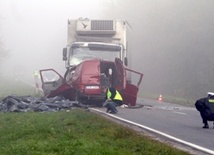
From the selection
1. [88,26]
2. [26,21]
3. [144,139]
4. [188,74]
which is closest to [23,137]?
[144,139]

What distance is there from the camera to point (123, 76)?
74.6 feet

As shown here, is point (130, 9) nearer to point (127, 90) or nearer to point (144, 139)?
point (127, 90)

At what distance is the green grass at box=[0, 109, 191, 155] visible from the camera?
31.4 ft

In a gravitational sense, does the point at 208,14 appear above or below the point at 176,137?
above

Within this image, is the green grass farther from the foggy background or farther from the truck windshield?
the foggy background

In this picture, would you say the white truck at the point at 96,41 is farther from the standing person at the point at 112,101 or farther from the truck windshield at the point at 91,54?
the standing person at the point at 112,101

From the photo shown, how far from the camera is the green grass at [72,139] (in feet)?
31.4

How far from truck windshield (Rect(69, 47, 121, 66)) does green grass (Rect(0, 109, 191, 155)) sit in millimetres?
10194

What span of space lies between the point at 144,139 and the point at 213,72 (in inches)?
1274

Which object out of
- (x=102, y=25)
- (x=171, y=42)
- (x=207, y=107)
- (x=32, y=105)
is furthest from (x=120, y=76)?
(x=171, y=42)

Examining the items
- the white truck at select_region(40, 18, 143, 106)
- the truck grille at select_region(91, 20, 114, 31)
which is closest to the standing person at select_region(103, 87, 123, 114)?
the white truck at select_region(40, 18, 143, 106)

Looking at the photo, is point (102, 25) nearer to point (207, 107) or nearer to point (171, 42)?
point (207, 107)

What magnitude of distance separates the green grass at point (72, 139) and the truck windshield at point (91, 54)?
10.2 metres

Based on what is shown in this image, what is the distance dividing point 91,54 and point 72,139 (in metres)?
14.7
